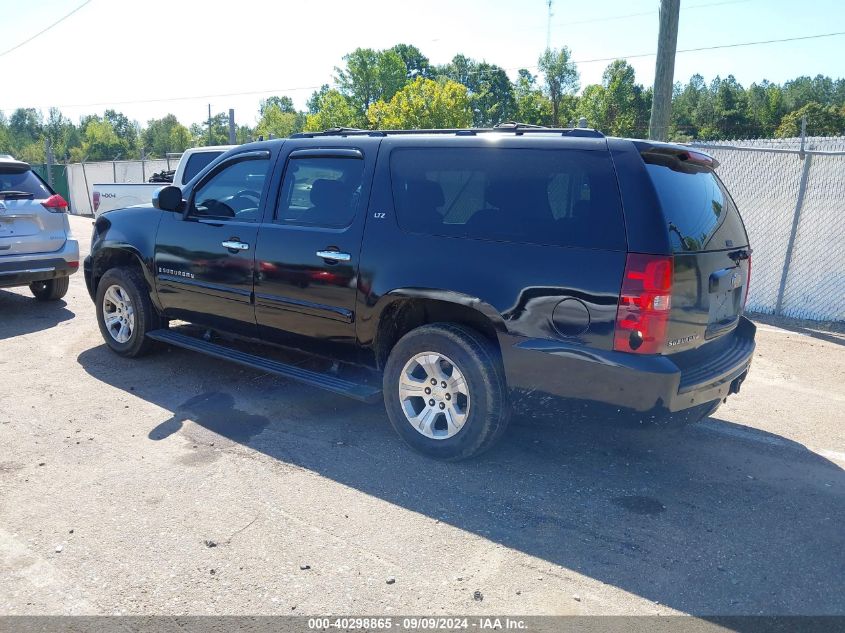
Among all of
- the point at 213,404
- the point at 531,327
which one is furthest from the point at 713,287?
the point at 213,404

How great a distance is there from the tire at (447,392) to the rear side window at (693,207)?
1.22 meters

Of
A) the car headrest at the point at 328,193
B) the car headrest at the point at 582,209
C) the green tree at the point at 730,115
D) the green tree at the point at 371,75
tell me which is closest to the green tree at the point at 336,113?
the green tree at the point at 371,75

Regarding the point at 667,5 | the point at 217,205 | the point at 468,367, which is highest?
the point at 667,5

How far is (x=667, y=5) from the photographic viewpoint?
8.64 metres

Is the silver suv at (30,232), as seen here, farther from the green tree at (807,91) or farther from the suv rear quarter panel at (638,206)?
the green tree at (807,91)

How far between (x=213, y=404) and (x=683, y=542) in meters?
3.42

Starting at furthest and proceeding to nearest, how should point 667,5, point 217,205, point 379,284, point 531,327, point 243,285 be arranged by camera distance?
point 667,5 → point 217,205 → point 243,285 → point 379,284 → point 531,327

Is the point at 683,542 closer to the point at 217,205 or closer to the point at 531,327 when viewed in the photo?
the point at 531,327

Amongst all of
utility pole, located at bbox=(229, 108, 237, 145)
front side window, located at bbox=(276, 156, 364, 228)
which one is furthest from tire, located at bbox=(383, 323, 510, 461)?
utility pole, located at bbox=(229, 108, 237, 145)

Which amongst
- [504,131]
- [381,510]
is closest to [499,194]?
[504,131]

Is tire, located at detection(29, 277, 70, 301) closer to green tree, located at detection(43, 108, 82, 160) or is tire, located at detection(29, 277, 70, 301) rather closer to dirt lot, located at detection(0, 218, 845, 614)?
dirt lot, located at detection(0, 218, 845, 614)

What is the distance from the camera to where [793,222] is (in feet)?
27.7

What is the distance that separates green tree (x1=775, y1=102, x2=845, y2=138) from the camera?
241 feet

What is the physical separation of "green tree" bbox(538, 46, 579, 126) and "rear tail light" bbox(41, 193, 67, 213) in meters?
74.5
